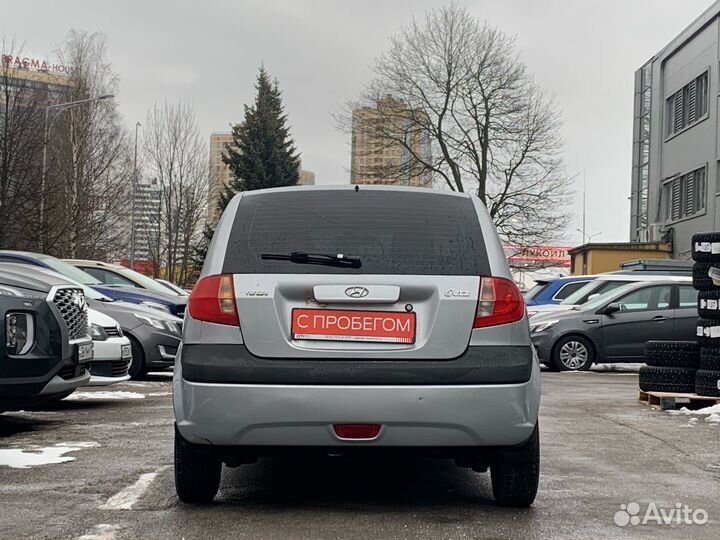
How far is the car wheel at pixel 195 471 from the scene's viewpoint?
4699mm

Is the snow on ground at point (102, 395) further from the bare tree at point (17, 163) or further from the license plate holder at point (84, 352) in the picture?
the bare tree at point (17, 163)

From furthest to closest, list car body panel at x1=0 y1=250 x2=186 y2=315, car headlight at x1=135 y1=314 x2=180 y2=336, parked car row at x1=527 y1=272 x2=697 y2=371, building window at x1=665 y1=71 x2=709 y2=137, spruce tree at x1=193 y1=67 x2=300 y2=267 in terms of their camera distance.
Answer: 1. spruce tree at x1=193 y1=67 x2=300 y2=267
2. building window at x1=665 y1=71 x2=709 y2=137
3. parked car row at x1=527 y1=272 x2=697 y2=371
4. car body panel at x1=0 y1=250 x2=186 y2=315
5. car headlight at x1=135 y1=314 x2=180 y2=336

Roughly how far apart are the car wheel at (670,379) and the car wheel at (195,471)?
6.01 m

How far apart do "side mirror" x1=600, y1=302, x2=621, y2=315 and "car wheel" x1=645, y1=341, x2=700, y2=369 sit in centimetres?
592

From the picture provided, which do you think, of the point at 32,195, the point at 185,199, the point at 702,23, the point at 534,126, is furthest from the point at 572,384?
the point at 185,199

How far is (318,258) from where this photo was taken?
4613mm

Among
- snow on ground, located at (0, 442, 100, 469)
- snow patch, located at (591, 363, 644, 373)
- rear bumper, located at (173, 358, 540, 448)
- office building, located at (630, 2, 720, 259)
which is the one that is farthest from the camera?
office building, located at (630, 2, 720, 259)

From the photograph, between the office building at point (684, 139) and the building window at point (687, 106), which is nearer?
the office building at point (684, 139)

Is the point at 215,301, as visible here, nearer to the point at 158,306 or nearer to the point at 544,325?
the point at 158,306

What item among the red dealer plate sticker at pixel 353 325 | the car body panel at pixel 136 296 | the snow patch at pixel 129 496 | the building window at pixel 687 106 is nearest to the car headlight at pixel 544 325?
the car body panel at pixel 136 296

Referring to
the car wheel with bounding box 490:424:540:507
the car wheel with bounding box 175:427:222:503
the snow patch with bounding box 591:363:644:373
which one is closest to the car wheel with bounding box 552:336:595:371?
the snow patch with bounding box 591:363:644:373

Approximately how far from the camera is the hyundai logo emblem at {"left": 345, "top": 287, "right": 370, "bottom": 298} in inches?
177

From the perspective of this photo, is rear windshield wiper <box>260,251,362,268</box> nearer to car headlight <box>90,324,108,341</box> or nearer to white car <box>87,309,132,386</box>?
white car <box>87,309,132,386</box>

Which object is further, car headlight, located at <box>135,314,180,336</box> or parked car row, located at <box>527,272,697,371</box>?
parked car row, located at <box>527,272,697,371</box>
